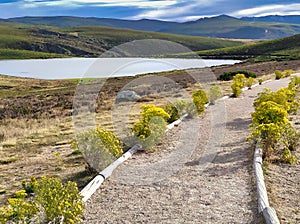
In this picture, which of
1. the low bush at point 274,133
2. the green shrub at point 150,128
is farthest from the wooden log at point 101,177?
the low bush at point 274,133

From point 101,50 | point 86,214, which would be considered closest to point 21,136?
point 86,214

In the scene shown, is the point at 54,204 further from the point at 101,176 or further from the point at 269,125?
the point at 269,125

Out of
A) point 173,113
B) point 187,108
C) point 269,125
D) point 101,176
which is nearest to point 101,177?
point 101,176

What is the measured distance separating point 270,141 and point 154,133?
13.7 ft

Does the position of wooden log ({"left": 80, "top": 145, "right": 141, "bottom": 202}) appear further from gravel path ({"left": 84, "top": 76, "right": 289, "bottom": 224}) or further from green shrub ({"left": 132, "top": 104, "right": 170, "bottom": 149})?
green shrub ({"left": 132, "top": 104, "right": 170, "bottom": 149})

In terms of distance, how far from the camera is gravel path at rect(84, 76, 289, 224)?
7539 millimetres

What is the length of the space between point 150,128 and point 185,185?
4.52 metres

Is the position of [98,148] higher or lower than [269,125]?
lower

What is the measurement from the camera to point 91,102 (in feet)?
101

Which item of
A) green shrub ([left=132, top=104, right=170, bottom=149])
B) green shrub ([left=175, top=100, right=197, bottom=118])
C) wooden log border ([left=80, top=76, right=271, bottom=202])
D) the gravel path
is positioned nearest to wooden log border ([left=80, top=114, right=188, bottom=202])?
wooden log border ([left=80, top=76, right=271, bottom=202])

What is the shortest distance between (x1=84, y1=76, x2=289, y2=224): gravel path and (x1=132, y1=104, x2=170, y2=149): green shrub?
16.0 inches

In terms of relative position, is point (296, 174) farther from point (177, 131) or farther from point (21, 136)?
point (21, 136)

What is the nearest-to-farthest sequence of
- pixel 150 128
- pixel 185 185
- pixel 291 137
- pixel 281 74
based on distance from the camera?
pixel 185 185, pixel 291 137, pixel 150 128, pixel 281 74

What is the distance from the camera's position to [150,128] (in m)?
13.5
